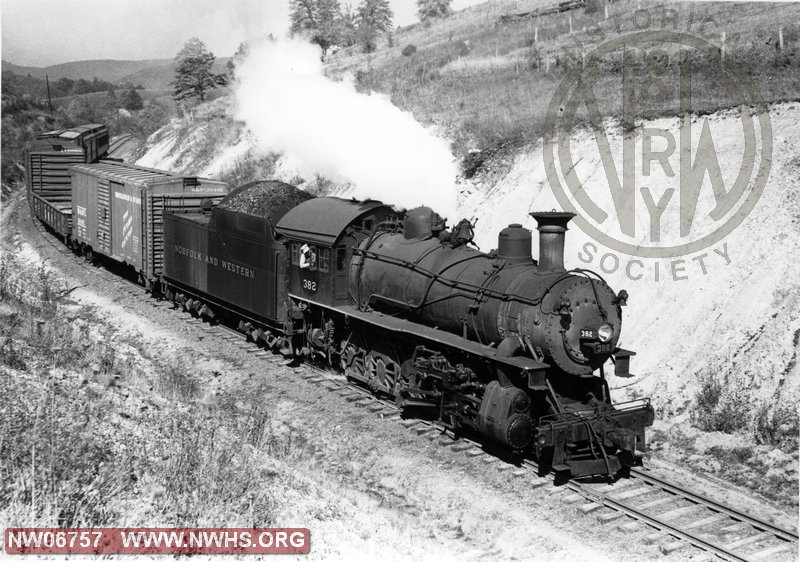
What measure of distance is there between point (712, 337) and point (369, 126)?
7.56 metres

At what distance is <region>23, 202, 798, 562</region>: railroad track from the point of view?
27.9 ft

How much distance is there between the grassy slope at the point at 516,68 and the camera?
21891mm

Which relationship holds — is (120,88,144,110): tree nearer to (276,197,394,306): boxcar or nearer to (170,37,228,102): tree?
(170,37,228,102): tree

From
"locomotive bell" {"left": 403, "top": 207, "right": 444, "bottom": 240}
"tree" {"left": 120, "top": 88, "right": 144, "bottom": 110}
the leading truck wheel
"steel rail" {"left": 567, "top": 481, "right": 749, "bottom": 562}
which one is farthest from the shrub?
"tree" {"left": 120, "top": 88, "right": 144, "bottom": 110}

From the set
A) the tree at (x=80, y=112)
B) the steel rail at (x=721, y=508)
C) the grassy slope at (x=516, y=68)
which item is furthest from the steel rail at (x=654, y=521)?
Result: the tree at (x=80, y=112)

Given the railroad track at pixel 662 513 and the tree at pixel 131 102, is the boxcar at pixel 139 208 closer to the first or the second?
the railroad track at pixel 662 513

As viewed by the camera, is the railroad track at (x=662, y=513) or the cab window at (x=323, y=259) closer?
the railroad track at (x=662, y=513)

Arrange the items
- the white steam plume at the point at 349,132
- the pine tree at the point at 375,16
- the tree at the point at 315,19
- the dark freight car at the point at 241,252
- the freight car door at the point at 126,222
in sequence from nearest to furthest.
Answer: the white steam plume at the point at 349,132 → the dark freight car at the point at 241,252 → the freight car door at the point at 126,222 → the tree at the point at 315,19 → the pine tree at the point at 375,16

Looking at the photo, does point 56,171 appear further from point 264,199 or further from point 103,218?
point 264,199

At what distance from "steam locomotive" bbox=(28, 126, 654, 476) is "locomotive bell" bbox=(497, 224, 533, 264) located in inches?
0.7

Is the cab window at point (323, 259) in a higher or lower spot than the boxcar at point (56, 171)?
lower

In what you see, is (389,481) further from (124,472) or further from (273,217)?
(273,217)

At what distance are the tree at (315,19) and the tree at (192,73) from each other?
17.7 m

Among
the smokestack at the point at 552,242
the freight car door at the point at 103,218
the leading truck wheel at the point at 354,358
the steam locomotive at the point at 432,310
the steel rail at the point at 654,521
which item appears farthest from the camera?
the freight car door at the point at 103,218
